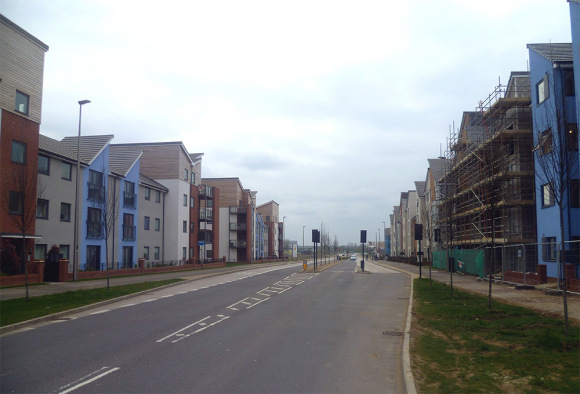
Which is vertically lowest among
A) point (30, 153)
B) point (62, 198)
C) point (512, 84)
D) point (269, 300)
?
point (269, 300)

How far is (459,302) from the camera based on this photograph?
52.4 ft

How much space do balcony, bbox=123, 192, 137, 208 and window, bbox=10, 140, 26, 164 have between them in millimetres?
14664

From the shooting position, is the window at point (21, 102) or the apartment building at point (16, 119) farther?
the window at point (21, 102)

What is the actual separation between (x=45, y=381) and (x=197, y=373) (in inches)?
86.5

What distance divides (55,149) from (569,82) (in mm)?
31516

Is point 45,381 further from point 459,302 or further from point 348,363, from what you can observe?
point 459,302

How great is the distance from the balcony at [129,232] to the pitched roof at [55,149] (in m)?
9.17

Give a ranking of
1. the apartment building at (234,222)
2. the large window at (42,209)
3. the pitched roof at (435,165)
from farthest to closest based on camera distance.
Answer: the apartment building at (234,222) → the pitched roof at (435,165) → the large window at (42,209)

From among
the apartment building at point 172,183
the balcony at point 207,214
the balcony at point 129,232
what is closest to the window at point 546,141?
the balcony at point 129,232

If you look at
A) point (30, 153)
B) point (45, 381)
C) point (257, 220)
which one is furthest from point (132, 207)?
point (257, 220)

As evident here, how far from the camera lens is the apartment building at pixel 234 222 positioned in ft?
262

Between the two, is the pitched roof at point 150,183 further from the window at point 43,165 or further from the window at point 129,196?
the window at point 43,165

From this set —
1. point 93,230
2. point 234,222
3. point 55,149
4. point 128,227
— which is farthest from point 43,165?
point 234,222

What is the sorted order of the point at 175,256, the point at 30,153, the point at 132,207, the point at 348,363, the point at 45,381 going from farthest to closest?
1. the point at 175,256
2. the point at 132,207
3. the point at 30,153
4. the point at 348,363
5. the point at 45,381
